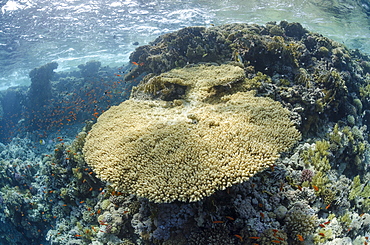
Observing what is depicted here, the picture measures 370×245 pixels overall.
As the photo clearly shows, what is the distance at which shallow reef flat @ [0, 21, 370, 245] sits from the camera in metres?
4.21

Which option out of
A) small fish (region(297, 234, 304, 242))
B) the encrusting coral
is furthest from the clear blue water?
small fish (region(297, 234, 304, 242))

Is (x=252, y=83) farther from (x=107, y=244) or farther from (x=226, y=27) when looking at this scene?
(x=226, y=27)

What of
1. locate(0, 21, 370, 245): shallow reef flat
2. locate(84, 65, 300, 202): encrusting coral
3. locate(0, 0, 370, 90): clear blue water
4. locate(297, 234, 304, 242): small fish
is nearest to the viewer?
locate(84, 65, 300, 202): encrusting coral

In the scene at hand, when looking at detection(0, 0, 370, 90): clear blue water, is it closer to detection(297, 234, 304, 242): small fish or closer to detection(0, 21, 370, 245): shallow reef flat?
detection(0, 21, 370, 245): shallow reef flat

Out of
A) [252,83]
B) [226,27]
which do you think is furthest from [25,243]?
[226,27]

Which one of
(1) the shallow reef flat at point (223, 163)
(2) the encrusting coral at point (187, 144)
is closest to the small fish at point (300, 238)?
(1) the shallow reef flat at point (223, 163)

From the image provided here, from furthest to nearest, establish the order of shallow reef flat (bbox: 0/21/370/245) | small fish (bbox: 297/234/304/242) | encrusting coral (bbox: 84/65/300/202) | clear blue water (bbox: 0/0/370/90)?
1. clear blue water (bbox: 0/0/370/90)
2. shallow reef flat (bbox: 0/21/370/245)
3. small fish (bbox: 297/234/304/242)
4. encrusting coral (bbox: 84/65/300/202)

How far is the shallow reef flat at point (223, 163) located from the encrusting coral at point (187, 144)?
3cm

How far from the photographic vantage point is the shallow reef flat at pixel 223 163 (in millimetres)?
4207

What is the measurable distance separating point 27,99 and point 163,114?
79.4 ft

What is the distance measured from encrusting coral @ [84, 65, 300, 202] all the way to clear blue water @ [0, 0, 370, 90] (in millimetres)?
16241

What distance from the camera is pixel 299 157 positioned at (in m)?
5.87

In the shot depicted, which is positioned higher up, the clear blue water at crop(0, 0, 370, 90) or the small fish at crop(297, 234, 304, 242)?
the clear blue water at crop(0, 0, 370, 90)

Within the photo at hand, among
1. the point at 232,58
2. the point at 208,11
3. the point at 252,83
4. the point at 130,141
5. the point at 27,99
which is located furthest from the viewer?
the point at 27,99
